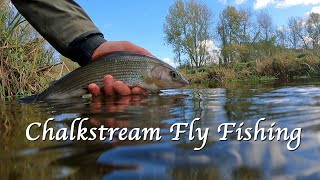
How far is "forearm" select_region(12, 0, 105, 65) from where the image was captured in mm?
2654

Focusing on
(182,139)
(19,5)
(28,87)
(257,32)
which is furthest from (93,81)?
(257,32)

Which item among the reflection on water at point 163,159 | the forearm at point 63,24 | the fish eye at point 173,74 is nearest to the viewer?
the reflection on water at point 163,159

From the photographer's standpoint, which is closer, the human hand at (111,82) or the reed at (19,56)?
the human hand at (111,82)

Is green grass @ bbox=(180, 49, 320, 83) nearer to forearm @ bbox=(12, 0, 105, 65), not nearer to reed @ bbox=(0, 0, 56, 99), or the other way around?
reed @ bbox=(0, 0, 56, 99)

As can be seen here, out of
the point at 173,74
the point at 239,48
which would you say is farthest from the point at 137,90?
the point at 239,48

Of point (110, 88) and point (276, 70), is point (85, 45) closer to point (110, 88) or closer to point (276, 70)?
point (110, 88)

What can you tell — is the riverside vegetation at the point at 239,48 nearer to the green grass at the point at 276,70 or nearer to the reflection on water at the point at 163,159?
the green grass at the point at 276,70

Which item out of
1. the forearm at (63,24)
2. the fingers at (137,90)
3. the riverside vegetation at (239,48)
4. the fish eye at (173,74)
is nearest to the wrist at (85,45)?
the forearm at (63,24)

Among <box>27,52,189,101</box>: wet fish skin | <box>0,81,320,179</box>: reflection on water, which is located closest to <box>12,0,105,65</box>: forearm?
<box>27,52,189,101</box>: wet fish skin

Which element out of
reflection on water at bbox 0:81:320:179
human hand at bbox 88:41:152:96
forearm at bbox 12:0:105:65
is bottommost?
reflection on water at bbox 0:81:320:179

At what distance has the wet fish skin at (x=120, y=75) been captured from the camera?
307cm

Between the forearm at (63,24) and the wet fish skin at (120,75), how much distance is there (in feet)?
0.90

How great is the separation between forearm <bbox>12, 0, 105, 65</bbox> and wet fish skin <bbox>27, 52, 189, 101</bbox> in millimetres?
273

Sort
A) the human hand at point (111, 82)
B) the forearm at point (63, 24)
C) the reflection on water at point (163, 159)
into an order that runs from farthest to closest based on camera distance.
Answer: the human hand at point (111, 82), the forearm at point (63, 24), the reflection on water at point (163, 159)
